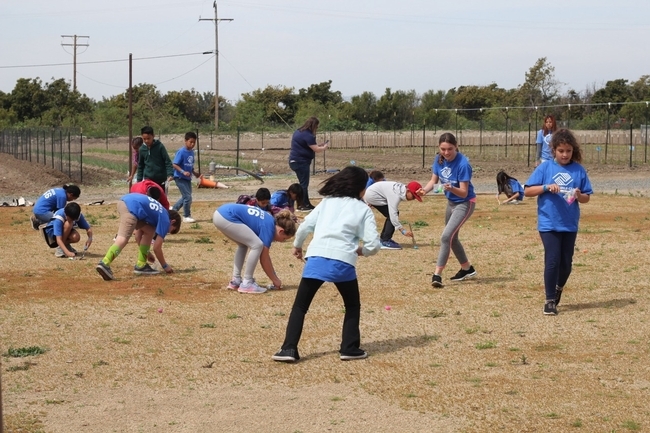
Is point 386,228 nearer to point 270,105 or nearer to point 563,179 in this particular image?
point 563,179

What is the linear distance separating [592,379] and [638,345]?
128 cm

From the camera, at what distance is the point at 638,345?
330 inches

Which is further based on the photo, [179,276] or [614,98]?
[614,98]

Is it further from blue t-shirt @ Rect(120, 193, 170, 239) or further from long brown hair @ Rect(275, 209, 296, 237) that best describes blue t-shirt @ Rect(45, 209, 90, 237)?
long brown hair @ Rect(275, 209, 296, 237)

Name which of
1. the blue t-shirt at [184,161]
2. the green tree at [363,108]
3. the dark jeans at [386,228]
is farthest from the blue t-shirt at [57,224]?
the green tree at [363,108]

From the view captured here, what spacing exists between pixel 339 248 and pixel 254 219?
3045 millimetres

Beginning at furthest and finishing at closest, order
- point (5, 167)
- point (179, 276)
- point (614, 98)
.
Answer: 1. point (614, 98)
2. point (5, 167)
3. point (179, 276)

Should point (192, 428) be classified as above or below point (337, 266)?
below

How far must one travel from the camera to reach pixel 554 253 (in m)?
9.62

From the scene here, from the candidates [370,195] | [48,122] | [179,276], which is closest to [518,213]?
[370,195]

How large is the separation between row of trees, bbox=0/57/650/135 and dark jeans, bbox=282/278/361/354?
57.8 m

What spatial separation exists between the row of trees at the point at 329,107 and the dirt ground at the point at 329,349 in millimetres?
53640

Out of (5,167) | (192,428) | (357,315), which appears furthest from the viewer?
(5,167)

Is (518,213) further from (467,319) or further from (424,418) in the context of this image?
(424,418)
